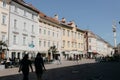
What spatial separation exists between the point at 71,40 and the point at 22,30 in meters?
35.8

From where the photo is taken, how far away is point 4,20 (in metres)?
51.0

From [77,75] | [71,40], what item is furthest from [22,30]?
[71,40]

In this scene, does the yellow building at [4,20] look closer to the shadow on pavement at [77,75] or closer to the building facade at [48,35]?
the building facade at [48,35]

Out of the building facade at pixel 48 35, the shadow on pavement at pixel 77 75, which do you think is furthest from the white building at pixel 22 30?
the shadow on pavement at pixel 77 75

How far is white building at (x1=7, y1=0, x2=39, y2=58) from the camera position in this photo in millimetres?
53469

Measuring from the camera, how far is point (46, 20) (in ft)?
A: 233

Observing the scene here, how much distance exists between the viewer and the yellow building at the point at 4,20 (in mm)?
49869

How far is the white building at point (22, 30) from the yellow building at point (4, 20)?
1166 mm

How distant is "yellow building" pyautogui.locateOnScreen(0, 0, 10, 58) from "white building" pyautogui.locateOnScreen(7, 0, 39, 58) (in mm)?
1166

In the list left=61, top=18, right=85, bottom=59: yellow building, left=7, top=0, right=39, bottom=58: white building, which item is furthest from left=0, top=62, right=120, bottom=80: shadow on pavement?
left=61, top=18, right=85, bottom=59: yellow building

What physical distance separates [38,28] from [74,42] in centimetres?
3074

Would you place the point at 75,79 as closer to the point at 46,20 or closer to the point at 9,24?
the point at 9,24

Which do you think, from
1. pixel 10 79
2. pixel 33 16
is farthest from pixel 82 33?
pixel 10 79

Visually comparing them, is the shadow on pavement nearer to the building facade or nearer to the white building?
the white building
